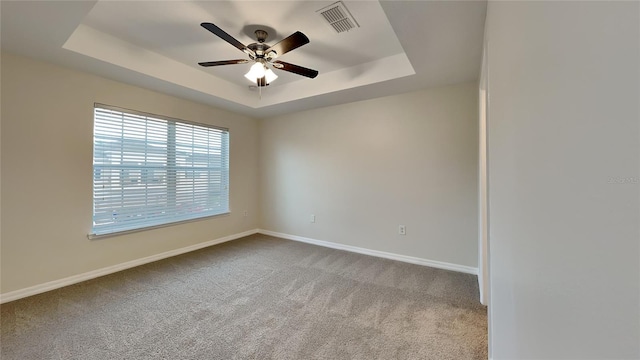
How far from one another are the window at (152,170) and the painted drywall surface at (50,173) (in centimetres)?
11

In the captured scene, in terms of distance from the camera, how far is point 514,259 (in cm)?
79

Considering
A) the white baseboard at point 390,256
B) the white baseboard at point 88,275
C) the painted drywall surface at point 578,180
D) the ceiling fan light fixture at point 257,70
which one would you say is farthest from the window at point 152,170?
the painted drywall surface at point 578,180

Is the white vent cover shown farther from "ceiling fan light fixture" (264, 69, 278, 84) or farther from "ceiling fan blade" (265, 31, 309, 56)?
"ceiling fan light fixture" (264, 69, 278, 84)

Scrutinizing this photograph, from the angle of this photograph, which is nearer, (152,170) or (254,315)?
(254,315)

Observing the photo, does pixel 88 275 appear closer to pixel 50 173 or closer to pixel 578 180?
pixel 50 173

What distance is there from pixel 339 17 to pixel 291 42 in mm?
482

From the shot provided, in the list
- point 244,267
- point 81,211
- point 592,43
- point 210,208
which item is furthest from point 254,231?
point 592,43

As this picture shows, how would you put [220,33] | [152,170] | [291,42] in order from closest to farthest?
1. [220,33]
2. [291,42]
3. [152,170]

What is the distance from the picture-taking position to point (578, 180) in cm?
37

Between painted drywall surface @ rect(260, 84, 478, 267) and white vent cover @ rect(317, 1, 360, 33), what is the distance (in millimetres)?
1347

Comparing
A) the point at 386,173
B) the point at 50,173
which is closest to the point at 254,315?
the point at 386,173

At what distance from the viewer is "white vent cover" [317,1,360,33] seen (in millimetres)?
1914

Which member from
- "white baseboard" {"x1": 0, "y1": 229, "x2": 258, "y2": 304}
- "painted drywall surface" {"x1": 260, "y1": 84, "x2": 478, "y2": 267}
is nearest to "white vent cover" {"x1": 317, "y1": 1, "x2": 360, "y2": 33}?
"painted drywall surface" {"x1": 260, "y1": 84, "x2": 478, "y2": 267}

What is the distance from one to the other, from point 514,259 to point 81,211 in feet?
12.1
